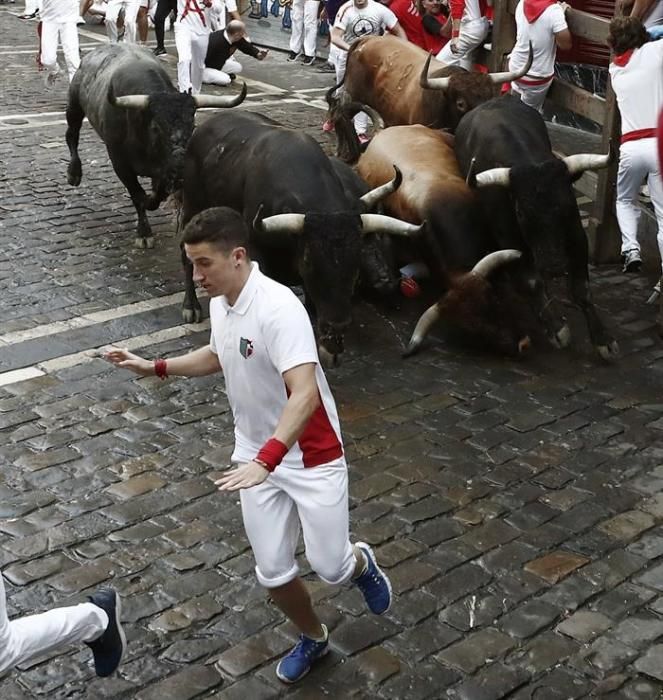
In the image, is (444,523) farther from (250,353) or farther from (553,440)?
(250,353)

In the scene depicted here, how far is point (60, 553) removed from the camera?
6.04 m

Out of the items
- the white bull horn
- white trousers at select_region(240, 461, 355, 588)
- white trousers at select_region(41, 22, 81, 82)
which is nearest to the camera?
white trousers at select_region(240, 461, 355, 588)

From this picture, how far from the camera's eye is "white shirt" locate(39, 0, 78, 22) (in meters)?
18.2

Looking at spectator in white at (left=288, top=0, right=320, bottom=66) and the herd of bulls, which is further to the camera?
spectator in white at (left=288, top=0, right=320, bottom=66)

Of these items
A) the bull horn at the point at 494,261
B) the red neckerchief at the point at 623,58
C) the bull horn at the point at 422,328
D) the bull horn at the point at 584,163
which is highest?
the red neckerchief at the point at 623,58

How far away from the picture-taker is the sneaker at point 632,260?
992cm

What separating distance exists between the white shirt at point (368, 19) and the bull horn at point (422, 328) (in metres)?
7.19

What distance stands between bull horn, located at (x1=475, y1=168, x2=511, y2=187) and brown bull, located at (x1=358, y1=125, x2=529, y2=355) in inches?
17.9

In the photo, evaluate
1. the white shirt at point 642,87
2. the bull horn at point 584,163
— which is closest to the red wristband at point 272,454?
the bull horn at point 584,163

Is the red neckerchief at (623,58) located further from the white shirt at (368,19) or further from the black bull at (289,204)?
the white shirt at (368,19)

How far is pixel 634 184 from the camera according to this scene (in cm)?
981

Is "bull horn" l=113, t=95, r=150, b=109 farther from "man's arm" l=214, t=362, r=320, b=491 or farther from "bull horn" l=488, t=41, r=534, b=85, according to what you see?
"man's arm" l=214, t=362, r=320, b=491

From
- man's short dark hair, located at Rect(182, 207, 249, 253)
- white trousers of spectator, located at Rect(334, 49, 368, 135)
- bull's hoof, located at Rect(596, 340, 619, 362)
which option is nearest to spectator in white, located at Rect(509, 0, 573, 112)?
white trousers of spectator, located at Rect(334, 49, 368, 135)

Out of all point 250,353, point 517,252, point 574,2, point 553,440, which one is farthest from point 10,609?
point 574,2
